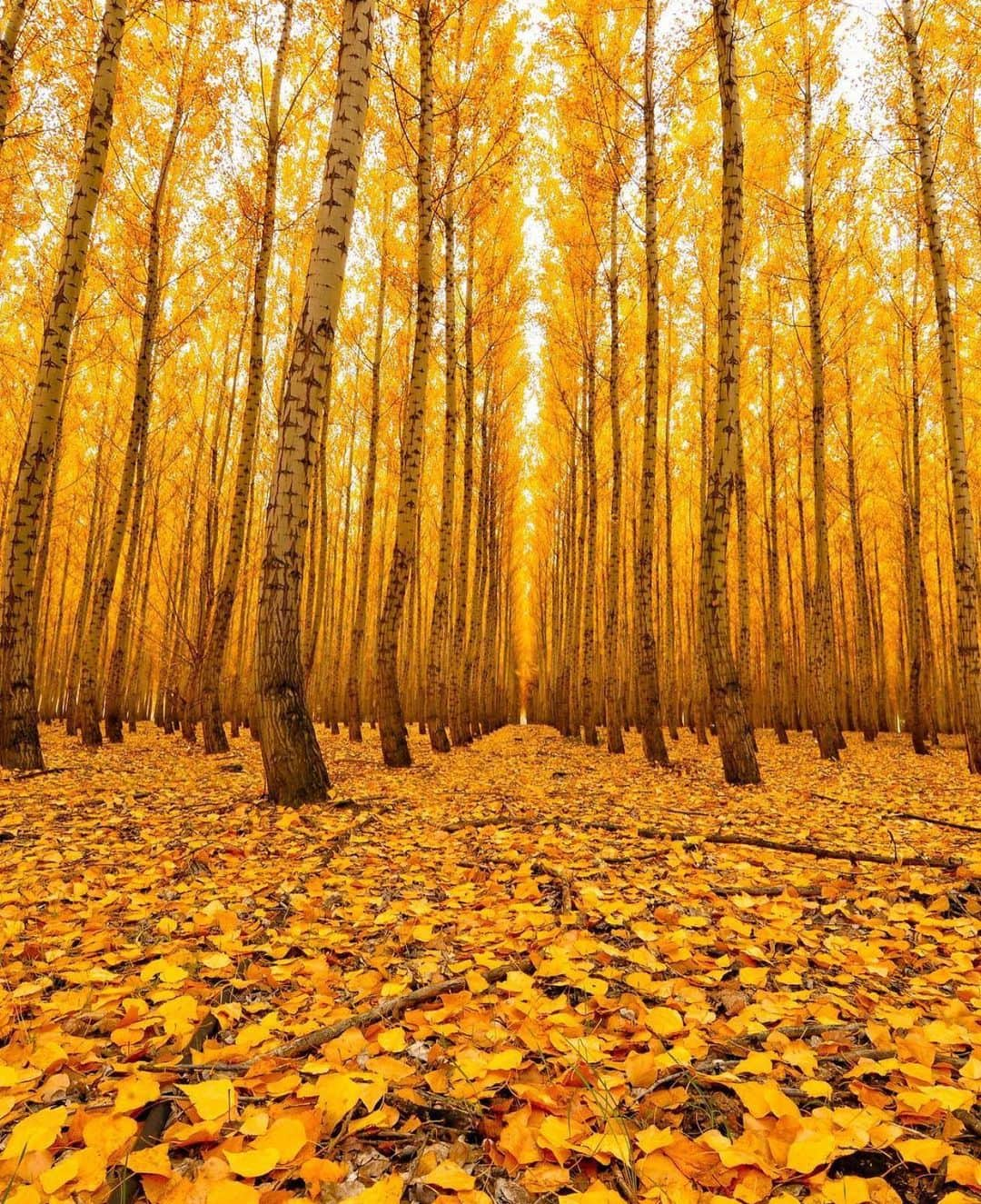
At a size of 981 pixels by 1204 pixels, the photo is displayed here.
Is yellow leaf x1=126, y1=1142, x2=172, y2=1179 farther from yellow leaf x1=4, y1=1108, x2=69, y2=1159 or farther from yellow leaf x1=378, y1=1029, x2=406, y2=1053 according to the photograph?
yellow leaf x1=378, y1=1029, x2=406, y2=1053

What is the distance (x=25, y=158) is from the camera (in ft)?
27.2

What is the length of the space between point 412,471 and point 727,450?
3.36 metres

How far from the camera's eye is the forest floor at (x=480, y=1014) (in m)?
1.09

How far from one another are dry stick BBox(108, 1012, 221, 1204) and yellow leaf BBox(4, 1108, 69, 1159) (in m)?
0.15

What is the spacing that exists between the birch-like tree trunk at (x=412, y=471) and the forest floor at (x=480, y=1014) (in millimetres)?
3151

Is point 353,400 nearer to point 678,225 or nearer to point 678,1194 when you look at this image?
point 678,225

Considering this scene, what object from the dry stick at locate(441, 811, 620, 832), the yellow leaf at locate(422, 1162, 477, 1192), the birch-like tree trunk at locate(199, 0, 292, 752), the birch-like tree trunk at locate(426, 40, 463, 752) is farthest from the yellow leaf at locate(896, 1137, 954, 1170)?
the birch-like tree trunk at locate(426, 40, 463, 752)

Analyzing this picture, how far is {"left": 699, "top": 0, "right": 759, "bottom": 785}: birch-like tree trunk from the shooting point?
19.0 feet

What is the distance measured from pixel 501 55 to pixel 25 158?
6.88 m

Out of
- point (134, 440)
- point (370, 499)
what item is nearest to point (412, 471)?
point (370, 499)

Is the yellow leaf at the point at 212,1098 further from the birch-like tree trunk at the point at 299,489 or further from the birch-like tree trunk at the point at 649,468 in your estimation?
the birch-like tree trunk at the point at 649,468

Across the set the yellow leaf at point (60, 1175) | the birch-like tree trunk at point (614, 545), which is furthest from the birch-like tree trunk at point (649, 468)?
the yellow leaf at point (60, 1175)

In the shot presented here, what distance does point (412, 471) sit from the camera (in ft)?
23.0

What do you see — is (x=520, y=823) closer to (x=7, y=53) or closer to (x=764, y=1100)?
(x=764, y=1100)
